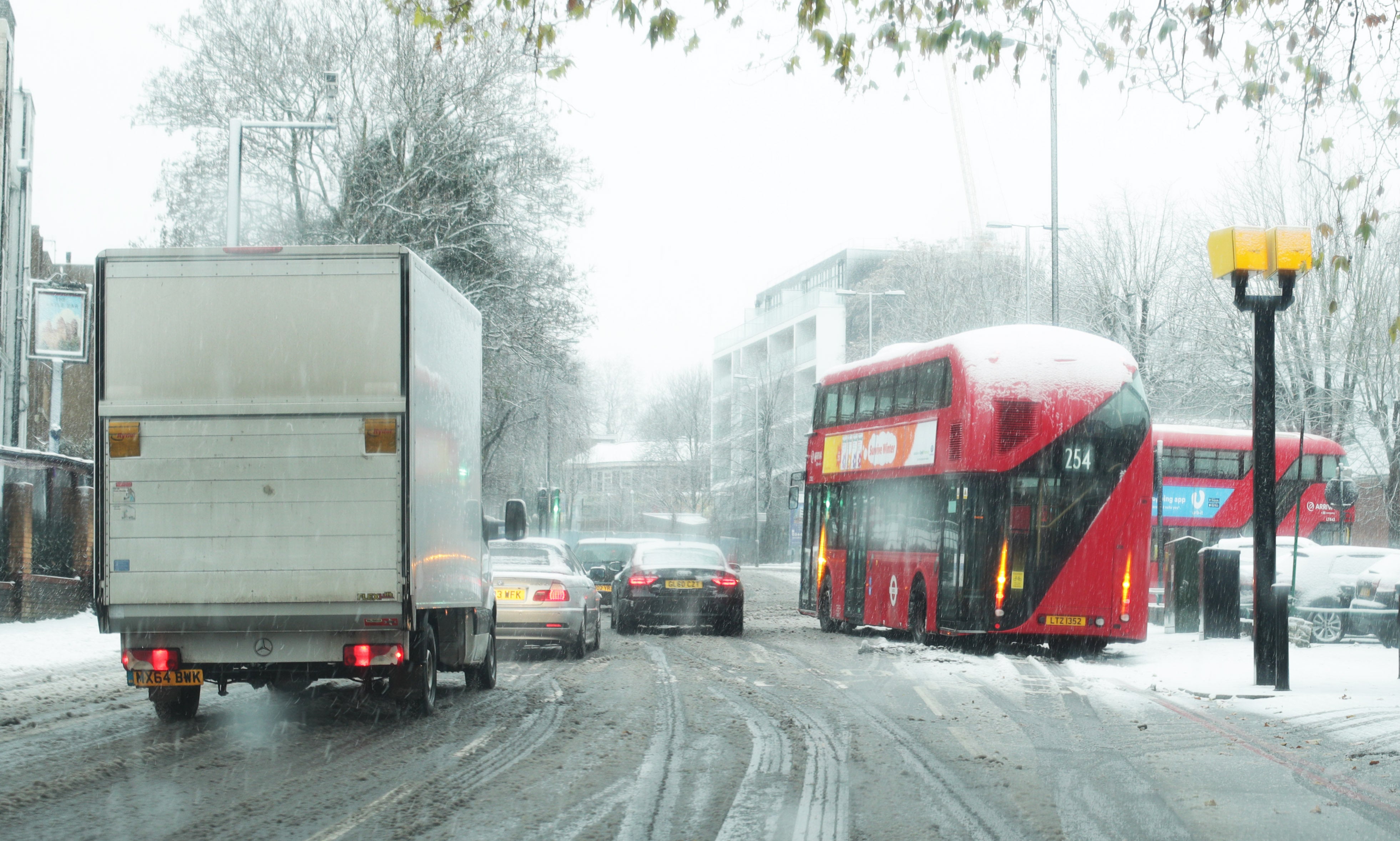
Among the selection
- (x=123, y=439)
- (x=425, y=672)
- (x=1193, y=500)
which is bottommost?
(x=425, y=672)

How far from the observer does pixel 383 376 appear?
30.6 ft

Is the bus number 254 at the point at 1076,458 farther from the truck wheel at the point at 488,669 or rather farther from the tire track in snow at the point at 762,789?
the tire track in snow at the point at 762,789

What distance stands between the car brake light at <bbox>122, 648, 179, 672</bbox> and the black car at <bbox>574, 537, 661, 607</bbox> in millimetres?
20801

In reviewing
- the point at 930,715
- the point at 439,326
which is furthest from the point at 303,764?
the point at 930,715

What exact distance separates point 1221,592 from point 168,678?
42.0ft

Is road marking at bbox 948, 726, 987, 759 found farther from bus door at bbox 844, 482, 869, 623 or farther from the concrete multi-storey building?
the concrete multi-storey building

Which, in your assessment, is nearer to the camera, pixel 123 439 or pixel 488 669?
pixel 123 439

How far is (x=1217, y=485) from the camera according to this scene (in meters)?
34.5

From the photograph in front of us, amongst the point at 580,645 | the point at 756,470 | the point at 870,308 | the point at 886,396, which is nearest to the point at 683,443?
the point at 756,470

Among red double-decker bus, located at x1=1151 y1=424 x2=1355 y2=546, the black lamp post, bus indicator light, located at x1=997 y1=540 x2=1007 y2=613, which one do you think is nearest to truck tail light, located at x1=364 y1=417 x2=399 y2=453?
the black lamp post

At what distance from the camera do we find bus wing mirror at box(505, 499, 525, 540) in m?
12.8

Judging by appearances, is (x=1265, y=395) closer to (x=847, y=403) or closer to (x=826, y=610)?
(x=847, y=403)

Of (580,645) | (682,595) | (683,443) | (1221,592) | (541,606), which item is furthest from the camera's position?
(683,443)

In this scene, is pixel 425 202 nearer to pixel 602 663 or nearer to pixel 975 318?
pixel 602 663
